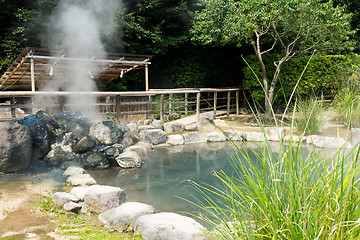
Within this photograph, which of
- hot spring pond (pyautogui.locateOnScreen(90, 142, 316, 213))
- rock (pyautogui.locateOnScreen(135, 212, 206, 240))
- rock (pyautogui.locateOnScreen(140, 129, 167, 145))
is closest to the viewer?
rock (pyautogui.locateOnScreen(135, 212, 206, 240))

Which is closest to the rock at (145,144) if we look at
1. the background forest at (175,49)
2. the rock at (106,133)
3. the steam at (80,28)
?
the rock at (106,133)

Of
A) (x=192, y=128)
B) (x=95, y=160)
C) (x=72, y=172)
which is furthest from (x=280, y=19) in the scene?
(x=72, y=172)

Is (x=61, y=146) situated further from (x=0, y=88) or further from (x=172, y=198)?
(x=0, y=88)

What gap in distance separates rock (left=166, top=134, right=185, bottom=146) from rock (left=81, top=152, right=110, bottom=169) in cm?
255

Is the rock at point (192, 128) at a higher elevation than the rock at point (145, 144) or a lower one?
higher

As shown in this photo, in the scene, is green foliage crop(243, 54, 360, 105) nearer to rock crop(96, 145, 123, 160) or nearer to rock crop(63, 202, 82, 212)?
rock crop(96, 145, 123, 160)

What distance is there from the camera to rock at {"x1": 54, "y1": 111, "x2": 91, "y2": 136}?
24.3 feet

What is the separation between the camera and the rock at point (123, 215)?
3.52m

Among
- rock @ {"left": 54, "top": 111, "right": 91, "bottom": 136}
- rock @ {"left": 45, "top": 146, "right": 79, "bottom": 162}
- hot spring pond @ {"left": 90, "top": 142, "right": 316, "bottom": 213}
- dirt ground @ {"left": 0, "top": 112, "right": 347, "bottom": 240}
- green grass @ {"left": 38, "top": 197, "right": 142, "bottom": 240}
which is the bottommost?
hot spring pond @ {"left": 90, "top": 142, "right": 316, "bottom": 213}

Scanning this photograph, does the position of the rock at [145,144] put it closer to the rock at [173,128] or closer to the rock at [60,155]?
the rock at [173,128]

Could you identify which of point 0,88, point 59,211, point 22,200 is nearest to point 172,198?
point 59,211

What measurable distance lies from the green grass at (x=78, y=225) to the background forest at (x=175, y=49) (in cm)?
849

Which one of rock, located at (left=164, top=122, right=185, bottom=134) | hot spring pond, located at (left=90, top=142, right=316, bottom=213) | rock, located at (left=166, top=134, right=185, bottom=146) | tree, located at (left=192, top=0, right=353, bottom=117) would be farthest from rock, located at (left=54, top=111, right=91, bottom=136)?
tree, located at (left=192, top=0, right=353, bottom=117)

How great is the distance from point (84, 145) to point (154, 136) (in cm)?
224
